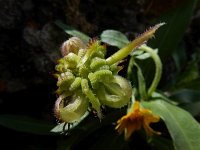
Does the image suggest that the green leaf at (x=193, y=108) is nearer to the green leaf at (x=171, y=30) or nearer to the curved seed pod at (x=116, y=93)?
the green leaf at (x=171, y=30)

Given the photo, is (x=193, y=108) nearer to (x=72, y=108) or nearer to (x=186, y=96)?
(x=186, y=96)

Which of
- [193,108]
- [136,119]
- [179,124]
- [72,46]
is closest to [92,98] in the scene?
[72,46]

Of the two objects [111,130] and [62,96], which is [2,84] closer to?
[111,130]

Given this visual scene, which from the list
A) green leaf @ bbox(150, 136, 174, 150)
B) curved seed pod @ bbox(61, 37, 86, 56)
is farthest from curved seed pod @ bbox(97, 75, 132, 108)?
green leaf @ bbox(150, 136, 174, 150)

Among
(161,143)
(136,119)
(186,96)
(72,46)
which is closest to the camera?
(72,46)

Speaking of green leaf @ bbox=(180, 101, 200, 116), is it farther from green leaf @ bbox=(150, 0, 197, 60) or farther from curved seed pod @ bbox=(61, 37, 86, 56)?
curved seed pod @ bbox=(61, 37, 86, 56)

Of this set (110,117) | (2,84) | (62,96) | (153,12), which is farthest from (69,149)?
(153,12)

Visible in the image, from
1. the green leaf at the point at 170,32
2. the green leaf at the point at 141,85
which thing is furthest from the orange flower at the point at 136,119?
the green leaf at the point at 170,32
